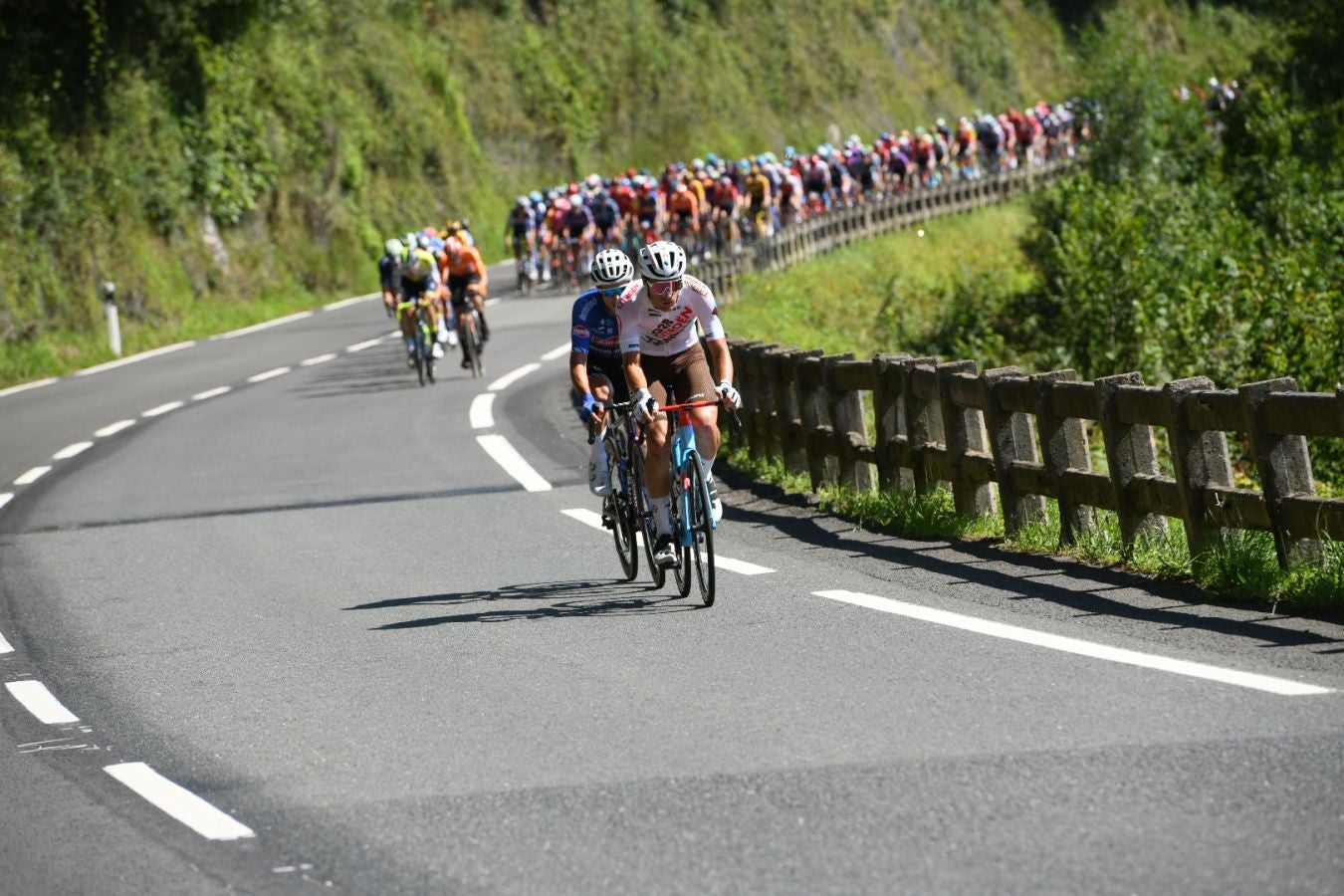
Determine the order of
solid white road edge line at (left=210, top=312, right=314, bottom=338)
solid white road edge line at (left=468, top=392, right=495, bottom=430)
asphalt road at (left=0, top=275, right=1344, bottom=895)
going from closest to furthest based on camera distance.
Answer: asphalt road at (left=0, top=275, right=1344, bottom=895), solid white road edge line at (left=468, top=392, right=495, bottom=430), solid white road edge line at (left=210, top=312, right=314, bottom=338)

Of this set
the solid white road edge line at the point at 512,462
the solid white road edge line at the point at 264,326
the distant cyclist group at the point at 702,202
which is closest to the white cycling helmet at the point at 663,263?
the solid white road edge line at the point at 512,462

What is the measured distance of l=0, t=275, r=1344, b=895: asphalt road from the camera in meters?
5.33

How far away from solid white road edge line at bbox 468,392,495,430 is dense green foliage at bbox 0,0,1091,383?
9.49 m

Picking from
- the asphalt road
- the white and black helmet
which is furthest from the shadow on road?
the white and black helmet

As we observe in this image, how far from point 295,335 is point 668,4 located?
155 ft

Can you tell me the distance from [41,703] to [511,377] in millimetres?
16087

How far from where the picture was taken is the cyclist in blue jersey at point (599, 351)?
10.1 m

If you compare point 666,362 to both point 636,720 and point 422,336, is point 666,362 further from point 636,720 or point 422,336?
point 422,336

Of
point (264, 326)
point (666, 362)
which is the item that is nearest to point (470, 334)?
point (264, 326)

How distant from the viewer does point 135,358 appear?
31.0 m

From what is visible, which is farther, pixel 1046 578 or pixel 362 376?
pixel 362 376

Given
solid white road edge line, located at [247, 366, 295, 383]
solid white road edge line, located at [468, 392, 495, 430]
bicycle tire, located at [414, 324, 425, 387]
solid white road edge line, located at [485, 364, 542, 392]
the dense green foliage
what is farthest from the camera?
the dense green foliage

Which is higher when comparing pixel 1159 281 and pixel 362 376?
pixel 362 376

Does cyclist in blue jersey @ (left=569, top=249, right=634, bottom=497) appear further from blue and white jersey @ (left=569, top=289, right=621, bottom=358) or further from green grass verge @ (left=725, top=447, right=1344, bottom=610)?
green grass verge @ (left=725, top=447, right=1344, bottom=610)
